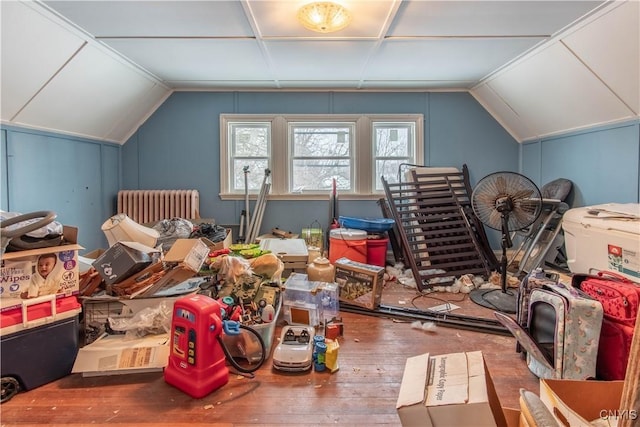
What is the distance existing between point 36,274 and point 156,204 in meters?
2.66

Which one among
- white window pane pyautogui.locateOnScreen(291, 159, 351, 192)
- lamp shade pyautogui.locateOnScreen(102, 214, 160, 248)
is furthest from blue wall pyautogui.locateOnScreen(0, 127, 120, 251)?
white window pane pyautogui.locateOnScreen(291, 159, 351, 192)

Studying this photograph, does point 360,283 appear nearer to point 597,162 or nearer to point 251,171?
point 251,171

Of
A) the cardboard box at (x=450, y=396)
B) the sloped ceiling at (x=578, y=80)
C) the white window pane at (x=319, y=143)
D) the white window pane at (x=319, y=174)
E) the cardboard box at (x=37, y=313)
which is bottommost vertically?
the cardboard box at (x=450, y=396)

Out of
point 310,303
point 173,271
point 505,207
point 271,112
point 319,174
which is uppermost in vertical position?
point 271,112

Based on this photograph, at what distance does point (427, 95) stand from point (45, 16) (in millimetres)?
3983

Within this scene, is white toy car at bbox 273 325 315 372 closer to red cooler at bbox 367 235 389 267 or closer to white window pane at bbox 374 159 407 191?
red cooler at bbox 367 235 389 267

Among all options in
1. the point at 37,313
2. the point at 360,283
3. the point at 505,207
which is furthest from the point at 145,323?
the point at 505,207

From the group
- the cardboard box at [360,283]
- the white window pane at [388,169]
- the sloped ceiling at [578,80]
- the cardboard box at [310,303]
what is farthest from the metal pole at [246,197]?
the sloped ceiling at [578,80]

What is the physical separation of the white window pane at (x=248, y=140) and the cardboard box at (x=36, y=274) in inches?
114

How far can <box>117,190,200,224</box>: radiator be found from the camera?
4281 mm

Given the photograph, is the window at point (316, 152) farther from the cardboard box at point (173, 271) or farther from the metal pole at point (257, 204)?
the cardboard box at point (173, 271)

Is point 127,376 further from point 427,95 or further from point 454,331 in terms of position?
point 427,95

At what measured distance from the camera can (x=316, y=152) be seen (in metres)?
4.64

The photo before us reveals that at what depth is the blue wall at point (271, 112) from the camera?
4.48 metres
